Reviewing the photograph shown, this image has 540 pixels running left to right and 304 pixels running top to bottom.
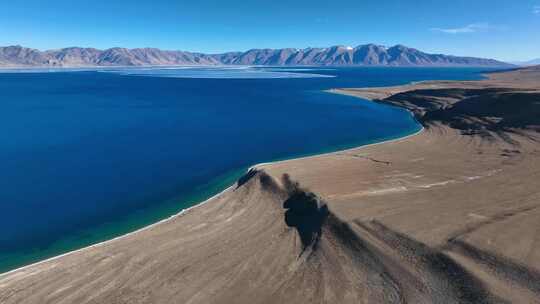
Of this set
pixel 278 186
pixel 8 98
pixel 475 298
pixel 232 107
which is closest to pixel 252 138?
pixel 278 186

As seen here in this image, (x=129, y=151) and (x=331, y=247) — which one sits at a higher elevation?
(x=331, y=247)

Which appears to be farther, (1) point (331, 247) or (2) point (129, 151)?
(2) point (129, 151)

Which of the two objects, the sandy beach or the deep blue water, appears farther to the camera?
the deep blue water

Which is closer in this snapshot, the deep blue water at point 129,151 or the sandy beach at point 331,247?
the sandy beach at point 331,247

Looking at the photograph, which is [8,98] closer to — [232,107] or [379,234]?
[232,107]
